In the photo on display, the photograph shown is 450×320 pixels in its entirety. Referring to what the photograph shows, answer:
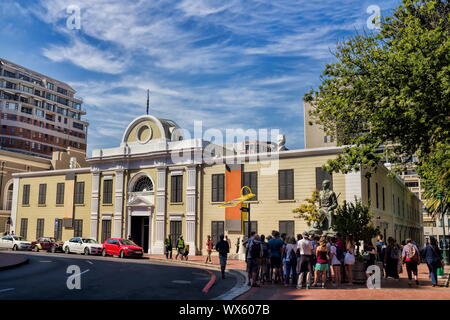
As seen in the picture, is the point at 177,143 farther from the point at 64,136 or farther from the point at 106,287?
the point at 64,136

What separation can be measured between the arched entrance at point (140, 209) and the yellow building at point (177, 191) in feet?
0.26

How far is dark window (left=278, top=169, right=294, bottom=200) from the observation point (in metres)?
29.1

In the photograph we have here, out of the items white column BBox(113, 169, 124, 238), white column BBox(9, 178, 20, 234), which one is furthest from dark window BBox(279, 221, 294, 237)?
white column BBox(9, 178, 20, 234)

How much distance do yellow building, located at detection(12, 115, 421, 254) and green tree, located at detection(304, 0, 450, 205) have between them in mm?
9487

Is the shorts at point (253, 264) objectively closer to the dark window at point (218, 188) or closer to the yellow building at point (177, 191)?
the yellow building at point (177, 191)

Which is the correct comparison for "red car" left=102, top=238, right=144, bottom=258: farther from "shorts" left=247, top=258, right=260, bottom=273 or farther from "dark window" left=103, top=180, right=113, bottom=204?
"shorts" left=247, top=258, right=260, bottom=273

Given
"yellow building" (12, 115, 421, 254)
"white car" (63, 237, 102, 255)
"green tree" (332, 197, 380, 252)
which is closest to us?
"green tree" (332, 197, 380, 252)

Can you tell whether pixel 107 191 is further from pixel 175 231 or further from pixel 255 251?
pixel 255 251

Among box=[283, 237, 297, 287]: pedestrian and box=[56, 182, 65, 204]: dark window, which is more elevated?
box=[56, 182, 65, 204]: dark window

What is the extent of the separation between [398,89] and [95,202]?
91.7 ft

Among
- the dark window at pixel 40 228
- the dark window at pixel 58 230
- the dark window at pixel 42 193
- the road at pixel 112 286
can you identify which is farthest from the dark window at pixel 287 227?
the dark window at pixel 42 193

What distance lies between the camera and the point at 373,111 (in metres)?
17.7

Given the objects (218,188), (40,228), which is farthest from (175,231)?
(40,228)
